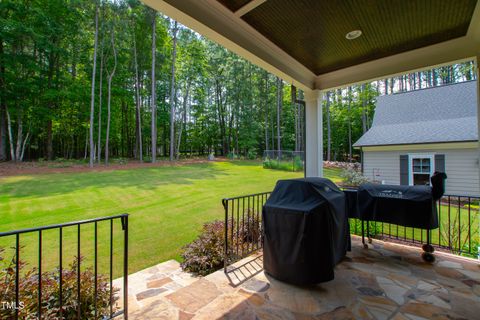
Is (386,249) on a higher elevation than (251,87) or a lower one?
lower

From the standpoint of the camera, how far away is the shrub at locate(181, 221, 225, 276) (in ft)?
9.45

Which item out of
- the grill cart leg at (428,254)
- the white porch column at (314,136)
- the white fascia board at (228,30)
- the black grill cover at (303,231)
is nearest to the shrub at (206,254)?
the black grill cover at (303,231)

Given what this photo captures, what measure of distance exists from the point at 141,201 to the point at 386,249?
5523 mm

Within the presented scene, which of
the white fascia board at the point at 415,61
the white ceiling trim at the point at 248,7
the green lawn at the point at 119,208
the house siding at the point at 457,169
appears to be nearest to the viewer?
the white ceiling trim at the point at 248,7

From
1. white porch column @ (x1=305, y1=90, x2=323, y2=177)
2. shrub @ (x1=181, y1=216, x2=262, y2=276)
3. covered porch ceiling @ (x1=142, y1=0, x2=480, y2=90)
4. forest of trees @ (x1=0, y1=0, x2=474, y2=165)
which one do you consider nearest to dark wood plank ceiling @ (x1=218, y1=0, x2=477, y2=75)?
covered porch ceiling @ (x1=142, y1=0, x2=480, y2=90)

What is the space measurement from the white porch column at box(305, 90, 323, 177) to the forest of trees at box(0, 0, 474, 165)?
1.28 feet

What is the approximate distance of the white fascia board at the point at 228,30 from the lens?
188cm

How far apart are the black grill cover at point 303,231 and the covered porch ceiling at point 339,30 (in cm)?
162

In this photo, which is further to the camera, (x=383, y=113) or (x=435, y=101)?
(x=383, y=113)

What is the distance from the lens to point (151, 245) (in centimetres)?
368

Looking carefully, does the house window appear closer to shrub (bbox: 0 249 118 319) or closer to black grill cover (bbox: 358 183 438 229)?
black grill cover (bbox: 358 183 438 229)

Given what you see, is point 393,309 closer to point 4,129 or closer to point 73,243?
point 73,243

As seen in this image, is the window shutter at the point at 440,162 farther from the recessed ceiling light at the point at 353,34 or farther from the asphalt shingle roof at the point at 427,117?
the recessed ceiling light at the point at 353,34

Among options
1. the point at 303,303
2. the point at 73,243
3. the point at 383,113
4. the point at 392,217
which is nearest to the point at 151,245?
the point at 73,243
